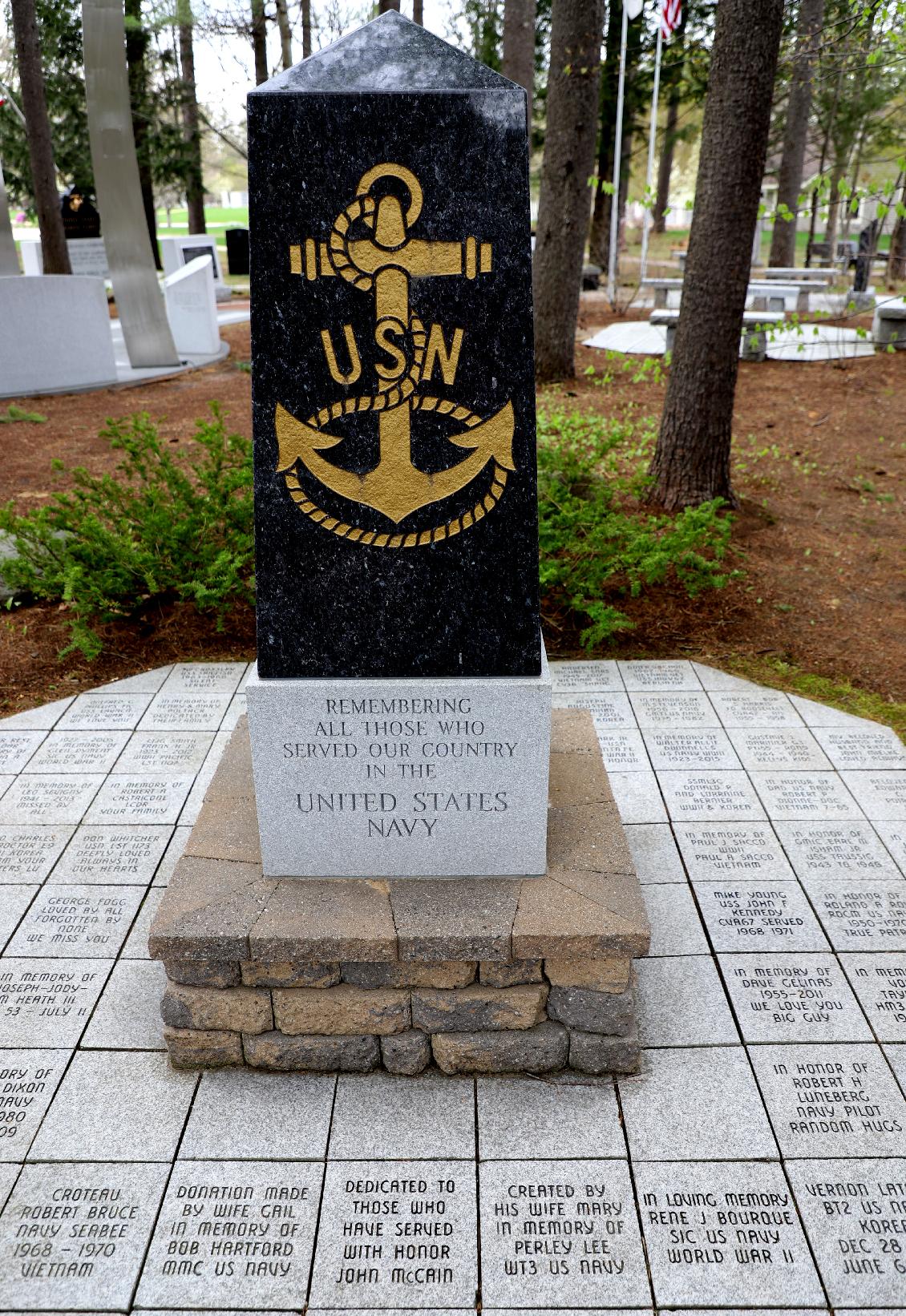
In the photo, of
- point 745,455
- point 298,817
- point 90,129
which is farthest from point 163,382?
point 298,817

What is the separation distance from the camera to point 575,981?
11.1 ft

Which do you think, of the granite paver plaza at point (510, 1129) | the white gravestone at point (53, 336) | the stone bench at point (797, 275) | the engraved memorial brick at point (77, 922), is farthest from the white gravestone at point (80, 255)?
the engraved memorial brick at point (77, 922)

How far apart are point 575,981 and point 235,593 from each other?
13.1 ft

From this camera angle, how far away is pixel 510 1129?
3221 millimetres

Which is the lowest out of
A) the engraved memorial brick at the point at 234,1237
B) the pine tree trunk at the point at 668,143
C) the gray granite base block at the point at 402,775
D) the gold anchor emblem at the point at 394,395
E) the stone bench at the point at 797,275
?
the engraved memorial brick at the point at 234,1237

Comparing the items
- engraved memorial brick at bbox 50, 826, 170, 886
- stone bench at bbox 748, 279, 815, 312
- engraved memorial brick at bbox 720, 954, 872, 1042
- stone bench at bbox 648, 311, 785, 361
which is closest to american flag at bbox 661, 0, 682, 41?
stone bench at bbox 748, 279, 815, 312

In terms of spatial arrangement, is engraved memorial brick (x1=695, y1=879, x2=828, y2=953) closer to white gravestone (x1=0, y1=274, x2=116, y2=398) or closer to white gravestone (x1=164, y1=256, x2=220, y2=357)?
white gravestone (x1=0, y1=274, x2=116, y2=398)

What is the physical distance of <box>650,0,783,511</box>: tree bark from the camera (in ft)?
22.9

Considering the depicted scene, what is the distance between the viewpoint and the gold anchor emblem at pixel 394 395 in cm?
302

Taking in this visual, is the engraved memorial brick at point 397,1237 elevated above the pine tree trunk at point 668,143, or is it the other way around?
the pine tree trunk at point 668,143

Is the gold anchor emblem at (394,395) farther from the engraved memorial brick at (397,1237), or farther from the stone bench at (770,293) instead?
the stone bench at (770,293)

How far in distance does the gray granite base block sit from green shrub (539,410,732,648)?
2772 mm

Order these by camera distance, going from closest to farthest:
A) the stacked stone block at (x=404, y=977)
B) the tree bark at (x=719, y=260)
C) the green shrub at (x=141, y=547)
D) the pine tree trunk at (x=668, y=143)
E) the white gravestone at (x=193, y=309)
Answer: the stacked stone block at (x=404, y=977)
the green shrub at (x=141, y=547)
the tree bark at (x=719, y=260)
the white gravestone at (x=193, y=309)
the pine tree trunk at (x=668, y=143)

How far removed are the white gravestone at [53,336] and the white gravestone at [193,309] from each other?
82.5 inches
